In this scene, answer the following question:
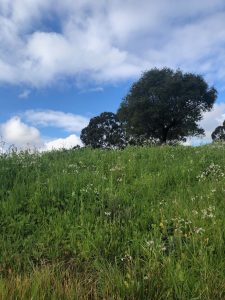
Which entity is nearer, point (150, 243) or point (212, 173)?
point (150, 243)

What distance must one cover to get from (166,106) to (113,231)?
44873 millimetres

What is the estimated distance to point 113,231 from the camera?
268 inches

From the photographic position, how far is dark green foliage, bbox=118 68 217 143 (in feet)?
167

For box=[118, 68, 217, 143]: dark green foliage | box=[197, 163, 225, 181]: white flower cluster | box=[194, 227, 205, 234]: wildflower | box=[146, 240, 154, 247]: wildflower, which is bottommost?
box=[146, 240, 154, 247]: wildflower

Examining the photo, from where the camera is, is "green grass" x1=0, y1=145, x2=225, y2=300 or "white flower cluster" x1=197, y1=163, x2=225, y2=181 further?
"white flower cluster" x1=197, y1=163, x2=225, y2=181

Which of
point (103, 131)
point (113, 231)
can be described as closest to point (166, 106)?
point (103, 131)

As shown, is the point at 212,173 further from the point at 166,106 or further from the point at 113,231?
the point at 166,106

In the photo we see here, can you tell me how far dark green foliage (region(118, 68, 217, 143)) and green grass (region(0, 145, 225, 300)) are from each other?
1576 inches

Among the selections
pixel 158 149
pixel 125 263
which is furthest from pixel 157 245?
pixel 158 149

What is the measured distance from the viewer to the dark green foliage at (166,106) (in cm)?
5088

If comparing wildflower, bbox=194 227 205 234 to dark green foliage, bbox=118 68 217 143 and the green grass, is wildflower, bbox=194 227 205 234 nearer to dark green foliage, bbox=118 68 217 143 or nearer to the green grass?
the green grass

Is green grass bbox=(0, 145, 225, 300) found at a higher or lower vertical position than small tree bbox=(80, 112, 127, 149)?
lower

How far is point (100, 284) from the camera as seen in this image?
17.8 ft

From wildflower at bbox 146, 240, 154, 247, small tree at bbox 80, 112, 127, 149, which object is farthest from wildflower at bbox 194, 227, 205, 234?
small tree at bbox 80, 112, 127, 149
